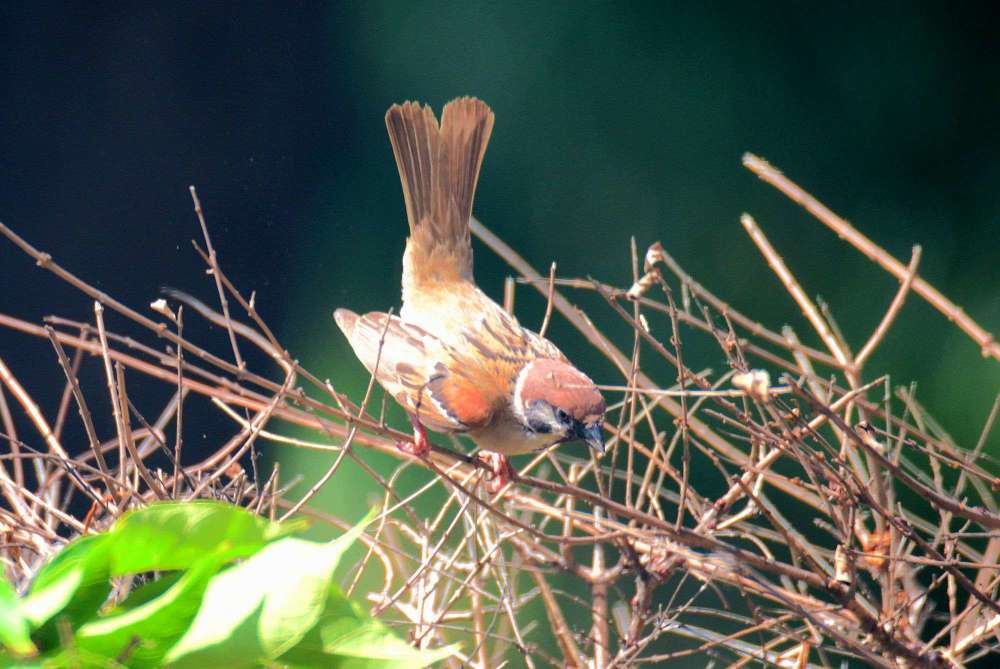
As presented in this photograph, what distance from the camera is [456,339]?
75.2 inches

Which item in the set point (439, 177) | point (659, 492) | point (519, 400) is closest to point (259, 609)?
point (659, 492)

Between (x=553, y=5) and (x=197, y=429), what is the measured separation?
4.01ft

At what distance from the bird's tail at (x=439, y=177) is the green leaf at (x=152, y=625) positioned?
4.57 ft

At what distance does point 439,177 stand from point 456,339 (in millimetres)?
326

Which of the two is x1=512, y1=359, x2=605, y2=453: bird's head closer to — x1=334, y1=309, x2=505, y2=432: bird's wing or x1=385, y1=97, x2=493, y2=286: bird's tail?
x1=334, y1=309, x2=505, y2=432: bird's wing

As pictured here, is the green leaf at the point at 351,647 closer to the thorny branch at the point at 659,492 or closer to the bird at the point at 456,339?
the thorny branch at the point at 659,492

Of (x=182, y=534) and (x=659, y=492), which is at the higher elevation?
(x=182, y=534)

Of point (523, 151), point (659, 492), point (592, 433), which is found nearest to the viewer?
point (659, 492)

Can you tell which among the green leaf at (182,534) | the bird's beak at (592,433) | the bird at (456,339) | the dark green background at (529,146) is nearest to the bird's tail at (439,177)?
the bird at (456,339)

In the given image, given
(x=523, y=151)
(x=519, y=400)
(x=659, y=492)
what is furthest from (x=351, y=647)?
(x=523, y=151)

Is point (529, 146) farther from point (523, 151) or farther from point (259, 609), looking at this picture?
point (259, 609)

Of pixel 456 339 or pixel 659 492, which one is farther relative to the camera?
pixel 456 339

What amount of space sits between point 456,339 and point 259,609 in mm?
1386

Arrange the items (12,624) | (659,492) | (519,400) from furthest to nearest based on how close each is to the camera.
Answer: (519,400), (659,492), (12,624)
